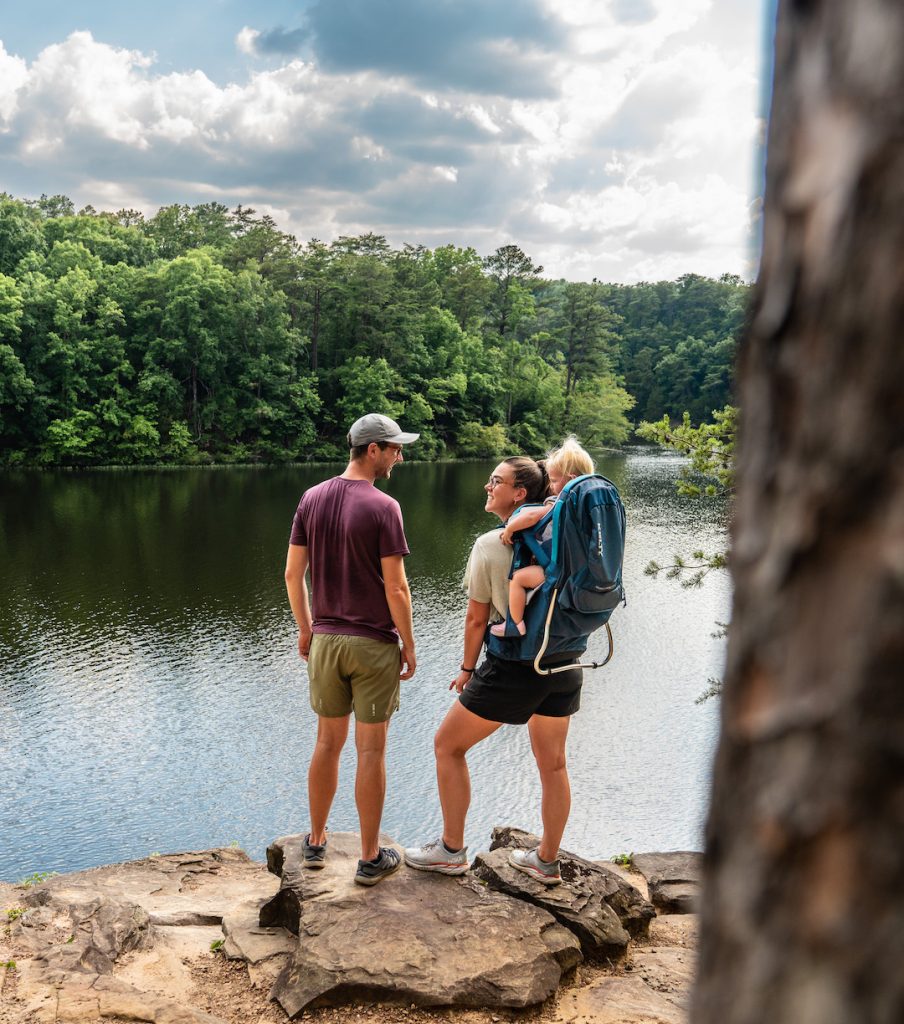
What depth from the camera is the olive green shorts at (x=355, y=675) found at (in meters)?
3.59

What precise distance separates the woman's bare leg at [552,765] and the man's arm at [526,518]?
2.57ft

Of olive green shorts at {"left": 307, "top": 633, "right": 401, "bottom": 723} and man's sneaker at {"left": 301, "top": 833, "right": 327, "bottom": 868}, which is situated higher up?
olive green shorts at {"left": 307, "top": 633, "right": 401, "bottom": 723}

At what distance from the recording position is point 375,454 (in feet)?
12.0

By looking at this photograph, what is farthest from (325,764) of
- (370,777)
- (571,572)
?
(571,572)

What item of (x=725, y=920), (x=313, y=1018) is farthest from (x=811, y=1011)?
(x=313, y=1018)

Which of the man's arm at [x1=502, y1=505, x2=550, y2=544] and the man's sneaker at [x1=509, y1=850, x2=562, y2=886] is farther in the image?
the man's sneaker at [x1=509, y1=850, x2=562, y2=886]

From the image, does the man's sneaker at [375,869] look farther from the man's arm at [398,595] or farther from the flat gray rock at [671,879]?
the flat gray rock at [671,879]

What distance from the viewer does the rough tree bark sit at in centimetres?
47

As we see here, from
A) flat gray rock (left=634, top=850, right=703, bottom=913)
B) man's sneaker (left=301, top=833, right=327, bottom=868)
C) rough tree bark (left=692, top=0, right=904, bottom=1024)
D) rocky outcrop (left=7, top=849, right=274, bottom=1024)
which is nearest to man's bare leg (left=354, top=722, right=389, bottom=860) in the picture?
man's sneaker (left=301, top=833, right=327, bottom=868)

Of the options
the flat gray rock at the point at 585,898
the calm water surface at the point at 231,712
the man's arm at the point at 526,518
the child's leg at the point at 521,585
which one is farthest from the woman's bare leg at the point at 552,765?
the calm water surface at the point at 231,712

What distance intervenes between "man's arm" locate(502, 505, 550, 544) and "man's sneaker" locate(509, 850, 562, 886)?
152 cm

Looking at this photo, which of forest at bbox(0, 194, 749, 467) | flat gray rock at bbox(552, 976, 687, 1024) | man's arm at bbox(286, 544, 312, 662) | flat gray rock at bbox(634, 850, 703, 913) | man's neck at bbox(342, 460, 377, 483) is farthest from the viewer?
Answer: forest at bbox(0, 194, 749, 467)

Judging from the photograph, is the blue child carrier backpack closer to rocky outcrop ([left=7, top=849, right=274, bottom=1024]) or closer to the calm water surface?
rocky outcrop ([left=7, top=849, right=274, bottom=1024])

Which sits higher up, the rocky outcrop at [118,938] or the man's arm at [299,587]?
the man's arm at [299,587]
